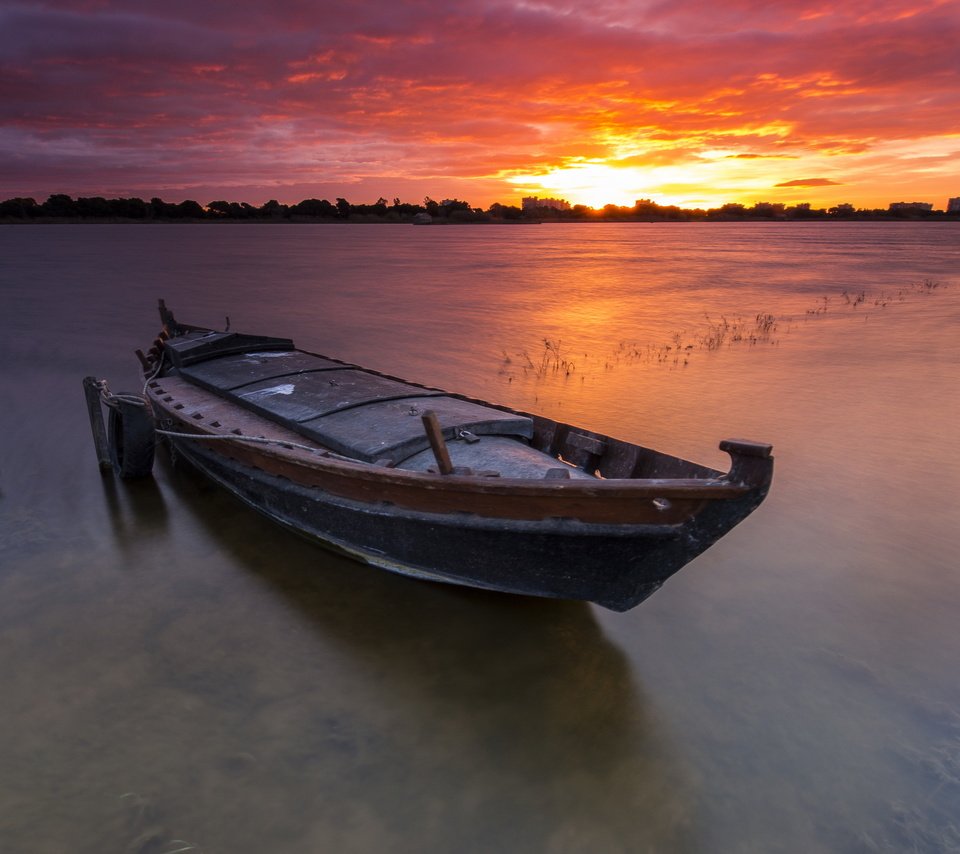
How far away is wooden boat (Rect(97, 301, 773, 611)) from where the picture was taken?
4.29 m

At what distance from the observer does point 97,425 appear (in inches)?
369

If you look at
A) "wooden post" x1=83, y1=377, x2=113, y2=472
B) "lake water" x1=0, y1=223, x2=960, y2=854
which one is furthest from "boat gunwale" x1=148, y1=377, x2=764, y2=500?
"wooden post" x1=83, y1=377, x2=113, y2=472

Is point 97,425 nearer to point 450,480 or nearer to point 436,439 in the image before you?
point 436,439

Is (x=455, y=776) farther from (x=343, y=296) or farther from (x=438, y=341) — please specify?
(x=343, y=296)

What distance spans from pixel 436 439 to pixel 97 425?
712cm

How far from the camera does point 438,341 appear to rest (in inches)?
821

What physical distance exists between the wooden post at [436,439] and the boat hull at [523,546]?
0.40 meters

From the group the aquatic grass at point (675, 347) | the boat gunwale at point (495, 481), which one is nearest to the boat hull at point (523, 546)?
the boat gunwale at point (495, 481)

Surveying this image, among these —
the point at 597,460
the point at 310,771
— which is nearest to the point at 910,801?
the point at 597,460

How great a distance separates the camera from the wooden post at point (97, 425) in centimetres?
929

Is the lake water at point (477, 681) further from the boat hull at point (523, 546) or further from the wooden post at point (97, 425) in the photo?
the boat hull at point (523, 546)

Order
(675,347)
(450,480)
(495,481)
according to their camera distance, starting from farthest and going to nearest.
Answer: (675,347), (450,480), (495,481)

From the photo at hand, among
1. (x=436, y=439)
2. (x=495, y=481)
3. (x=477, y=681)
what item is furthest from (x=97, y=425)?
(x=495, y=481)

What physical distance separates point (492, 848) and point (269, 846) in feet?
4.61
